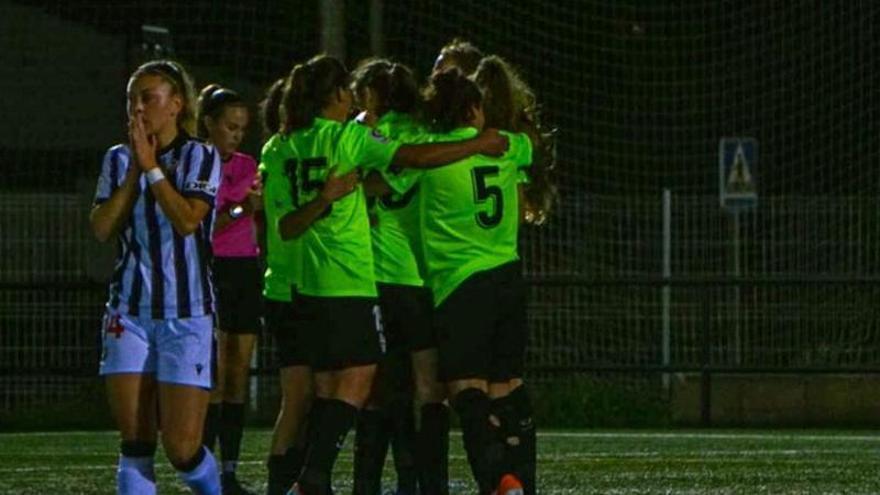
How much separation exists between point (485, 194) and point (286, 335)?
1.10 meters

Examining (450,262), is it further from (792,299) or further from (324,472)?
(792,299)

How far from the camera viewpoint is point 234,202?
10.8 m

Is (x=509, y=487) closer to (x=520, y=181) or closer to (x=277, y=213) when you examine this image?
(x=520, y=181)

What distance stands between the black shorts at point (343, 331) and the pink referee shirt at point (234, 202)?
191 centimetres

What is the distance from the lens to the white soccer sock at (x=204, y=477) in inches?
320

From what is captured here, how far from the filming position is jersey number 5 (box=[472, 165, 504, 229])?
29.8 ft

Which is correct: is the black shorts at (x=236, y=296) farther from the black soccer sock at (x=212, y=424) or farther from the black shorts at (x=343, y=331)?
the black shorts at (x=343, y=331)

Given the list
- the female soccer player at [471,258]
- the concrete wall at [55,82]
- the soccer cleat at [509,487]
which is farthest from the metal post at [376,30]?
the concrete wall at [55,82]

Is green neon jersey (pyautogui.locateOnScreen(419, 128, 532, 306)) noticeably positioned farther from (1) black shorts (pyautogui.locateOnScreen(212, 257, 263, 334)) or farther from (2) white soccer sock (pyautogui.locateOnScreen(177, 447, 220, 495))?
(1) black shorts (pyautogui.locateOnScreen(212, 257, 263, 334))

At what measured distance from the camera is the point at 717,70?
71.7ft

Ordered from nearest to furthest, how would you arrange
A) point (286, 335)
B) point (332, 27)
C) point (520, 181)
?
point (520, 181), point (286, 335), point (332, 27)

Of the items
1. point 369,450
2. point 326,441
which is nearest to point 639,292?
point 369,450

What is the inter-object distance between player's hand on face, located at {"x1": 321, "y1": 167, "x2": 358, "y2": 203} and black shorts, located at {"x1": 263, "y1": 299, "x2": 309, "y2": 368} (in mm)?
779

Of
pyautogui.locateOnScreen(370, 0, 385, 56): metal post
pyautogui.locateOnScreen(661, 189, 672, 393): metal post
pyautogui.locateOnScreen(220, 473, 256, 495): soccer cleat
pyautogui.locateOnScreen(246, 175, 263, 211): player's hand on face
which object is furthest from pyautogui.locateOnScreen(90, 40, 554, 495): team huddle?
pyautogui.locateOnScreen(661, 189, 672, 393): metal post
